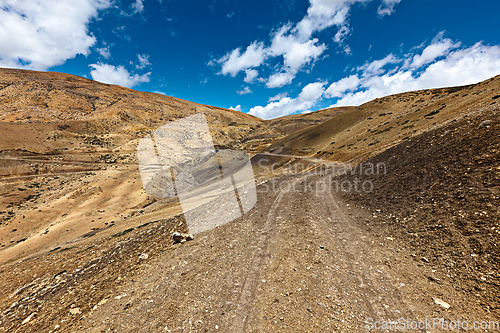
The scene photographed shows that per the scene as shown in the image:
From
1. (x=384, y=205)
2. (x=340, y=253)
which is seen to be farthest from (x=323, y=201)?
(x=340, y=253)

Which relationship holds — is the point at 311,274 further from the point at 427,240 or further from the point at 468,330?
the point at 427,240

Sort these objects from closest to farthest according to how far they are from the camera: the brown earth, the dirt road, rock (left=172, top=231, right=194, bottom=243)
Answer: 1. the dirt road
2. the brown earth
3. rock (left=172, top=231, right=194, bottom=243)

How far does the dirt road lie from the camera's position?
418cm

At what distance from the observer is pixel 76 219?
2328 centimetres

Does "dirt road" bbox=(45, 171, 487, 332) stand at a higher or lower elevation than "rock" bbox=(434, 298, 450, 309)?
higher

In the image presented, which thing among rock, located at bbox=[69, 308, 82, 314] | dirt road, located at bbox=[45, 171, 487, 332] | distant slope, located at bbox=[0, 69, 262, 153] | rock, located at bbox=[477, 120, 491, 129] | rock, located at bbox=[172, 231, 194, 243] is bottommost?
dirt road, located at bbox=[45, 171, 487, 332]

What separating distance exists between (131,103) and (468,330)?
504 ft

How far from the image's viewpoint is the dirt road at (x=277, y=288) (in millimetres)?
4180

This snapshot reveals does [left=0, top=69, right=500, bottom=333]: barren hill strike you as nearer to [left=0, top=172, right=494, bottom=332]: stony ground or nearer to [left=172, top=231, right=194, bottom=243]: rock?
[left=0, top=172, right=494, bottom=332]: stony ground

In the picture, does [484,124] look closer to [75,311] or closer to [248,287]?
[248,287]

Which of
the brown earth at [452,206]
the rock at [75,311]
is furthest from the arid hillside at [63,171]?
the brown earth at [452,206]

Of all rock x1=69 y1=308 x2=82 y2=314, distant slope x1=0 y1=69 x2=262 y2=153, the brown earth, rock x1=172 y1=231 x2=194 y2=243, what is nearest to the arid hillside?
distant slope x1=0 y1=69 x2=262 y2=153

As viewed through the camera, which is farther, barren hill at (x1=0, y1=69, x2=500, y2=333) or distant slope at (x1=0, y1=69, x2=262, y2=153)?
distant slope at (x1=0, y1=69, x2=262, y2=153)

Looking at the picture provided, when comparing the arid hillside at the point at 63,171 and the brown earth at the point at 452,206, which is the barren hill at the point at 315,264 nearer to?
the brown earth at the point at 452,206
